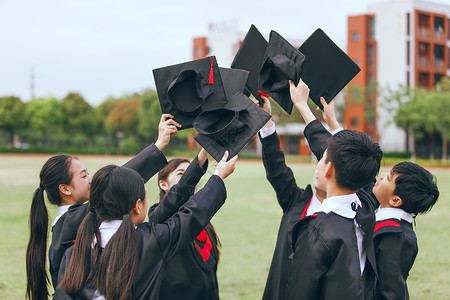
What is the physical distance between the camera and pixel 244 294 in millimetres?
4875

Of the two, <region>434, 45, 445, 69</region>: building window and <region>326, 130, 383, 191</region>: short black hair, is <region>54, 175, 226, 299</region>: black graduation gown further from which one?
<region>434, 45, 445, 69</region>: building window

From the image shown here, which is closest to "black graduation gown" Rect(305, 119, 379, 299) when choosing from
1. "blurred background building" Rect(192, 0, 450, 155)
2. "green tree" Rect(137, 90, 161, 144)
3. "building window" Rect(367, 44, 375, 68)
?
"blurred background building" Rect(192, 0, 450, 155)

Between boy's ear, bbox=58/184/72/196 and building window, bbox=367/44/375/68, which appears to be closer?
boy's ear, bbox=58/184/72/196

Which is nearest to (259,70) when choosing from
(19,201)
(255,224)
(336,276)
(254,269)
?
(336,276)

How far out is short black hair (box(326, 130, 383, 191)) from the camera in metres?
2.01

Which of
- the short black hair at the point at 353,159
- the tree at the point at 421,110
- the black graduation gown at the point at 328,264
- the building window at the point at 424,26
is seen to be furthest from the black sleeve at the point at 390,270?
the building window at the point at 424,26

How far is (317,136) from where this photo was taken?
2.47m

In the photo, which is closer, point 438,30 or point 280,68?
point 280,68

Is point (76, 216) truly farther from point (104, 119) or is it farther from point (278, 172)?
point (104, 119)

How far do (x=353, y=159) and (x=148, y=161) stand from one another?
3.33 feet

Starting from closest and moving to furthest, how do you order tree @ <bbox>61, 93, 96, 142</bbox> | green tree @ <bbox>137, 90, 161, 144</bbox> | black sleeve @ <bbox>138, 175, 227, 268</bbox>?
black sleeve @ <bbox>138, 175, 227, 268</bbox> → green tree @ <bbox>137, 90, 161, 144</bbox> → tree @ <bbox>61, 93, 96, 142</bbox>

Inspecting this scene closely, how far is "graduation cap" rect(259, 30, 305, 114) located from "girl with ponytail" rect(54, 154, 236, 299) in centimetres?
65

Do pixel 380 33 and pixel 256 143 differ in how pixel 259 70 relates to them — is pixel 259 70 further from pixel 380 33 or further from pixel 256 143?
pixel 256 143

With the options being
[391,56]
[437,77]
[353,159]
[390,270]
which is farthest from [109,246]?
[437,77]
